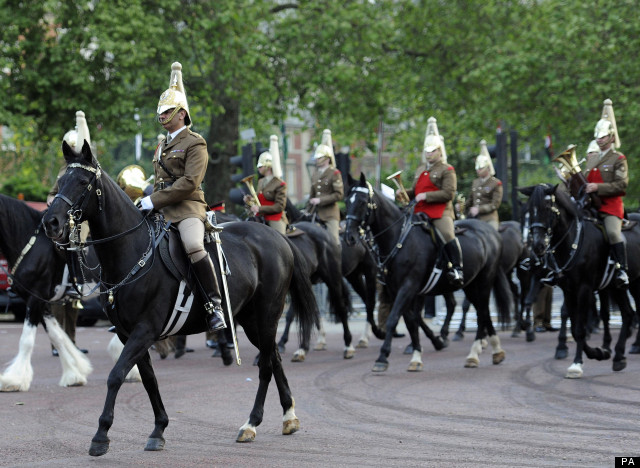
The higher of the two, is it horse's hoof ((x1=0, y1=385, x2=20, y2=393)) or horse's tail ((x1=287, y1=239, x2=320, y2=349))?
horse's tail ((x1=287, y1=239, x2=320, y2=349))

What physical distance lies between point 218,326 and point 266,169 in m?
9.03

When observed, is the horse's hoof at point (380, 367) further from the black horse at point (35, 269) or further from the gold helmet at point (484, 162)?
the gold helmet at point (484, 162)

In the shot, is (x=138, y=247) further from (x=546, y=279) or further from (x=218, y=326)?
(x=546, y=279)

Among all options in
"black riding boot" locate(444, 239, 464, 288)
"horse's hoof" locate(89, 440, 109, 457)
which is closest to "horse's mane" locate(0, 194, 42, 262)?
"black riding boot" locate(444, 239, 464, 288)

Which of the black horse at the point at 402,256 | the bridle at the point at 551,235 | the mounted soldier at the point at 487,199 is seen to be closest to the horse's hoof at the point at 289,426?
the black horse at the point at 402,256

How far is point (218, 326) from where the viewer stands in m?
8.74

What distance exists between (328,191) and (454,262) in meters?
3.93

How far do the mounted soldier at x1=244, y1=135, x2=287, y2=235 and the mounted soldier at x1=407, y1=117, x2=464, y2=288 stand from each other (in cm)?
297

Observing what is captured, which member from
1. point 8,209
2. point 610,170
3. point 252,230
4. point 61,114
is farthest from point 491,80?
point 252,230

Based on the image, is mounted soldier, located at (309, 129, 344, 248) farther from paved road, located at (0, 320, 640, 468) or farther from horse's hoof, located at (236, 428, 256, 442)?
horse's hoof, located at (236, 428, 256, 442)

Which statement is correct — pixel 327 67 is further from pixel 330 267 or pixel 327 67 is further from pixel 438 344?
pixel 438 344

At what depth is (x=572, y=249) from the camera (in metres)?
13.7

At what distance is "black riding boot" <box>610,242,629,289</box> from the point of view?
1411cm

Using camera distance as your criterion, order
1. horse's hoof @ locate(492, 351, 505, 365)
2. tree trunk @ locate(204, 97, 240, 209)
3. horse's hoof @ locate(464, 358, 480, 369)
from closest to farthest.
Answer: horse's hoof @ locate(464, 358, 480, 369) → horse's hoof @ locate(492, 351, 505, 365) → tree trunk @ locate(204, 97, 240, 209)
